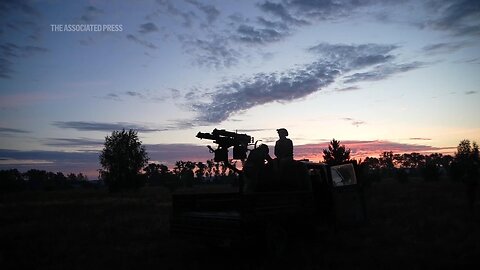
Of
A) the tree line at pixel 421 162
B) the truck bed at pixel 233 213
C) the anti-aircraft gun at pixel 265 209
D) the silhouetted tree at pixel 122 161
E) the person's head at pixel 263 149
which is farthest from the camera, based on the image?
the silhouetted tree at pixel 122 161

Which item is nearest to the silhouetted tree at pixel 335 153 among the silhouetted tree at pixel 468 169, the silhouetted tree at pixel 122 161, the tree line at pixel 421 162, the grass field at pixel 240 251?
the tree line at pixel 421 162

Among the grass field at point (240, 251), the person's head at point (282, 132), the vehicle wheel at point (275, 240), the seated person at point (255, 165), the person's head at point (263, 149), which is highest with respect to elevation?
the person's head at point (282, 132)

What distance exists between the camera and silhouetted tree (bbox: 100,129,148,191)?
5353 centimetres

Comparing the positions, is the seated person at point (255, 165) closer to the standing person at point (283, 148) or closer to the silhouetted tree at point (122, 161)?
the standing person at point (283, 148)

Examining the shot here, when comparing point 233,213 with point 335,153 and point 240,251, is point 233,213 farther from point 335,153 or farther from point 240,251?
point 335,153

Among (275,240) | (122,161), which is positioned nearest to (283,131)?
(275,240)

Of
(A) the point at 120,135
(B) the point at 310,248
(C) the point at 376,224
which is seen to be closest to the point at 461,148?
(A) the point at 120,135

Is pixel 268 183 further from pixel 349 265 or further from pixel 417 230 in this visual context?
pixel 417 230

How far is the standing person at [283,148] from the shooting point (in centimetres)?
888

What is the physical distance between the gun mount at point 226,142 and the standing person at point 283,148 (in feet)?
2.43

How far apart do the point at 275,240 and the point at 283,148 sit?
8.31 feet

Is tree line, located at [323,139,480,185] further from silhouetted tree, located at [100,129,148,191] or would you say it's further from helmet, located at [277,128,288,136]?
silhouetted tree, located at [100,129,148,191]

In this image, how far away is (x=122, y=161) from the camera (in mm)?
54531

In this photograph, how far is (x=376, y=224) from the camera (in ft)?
40.1
